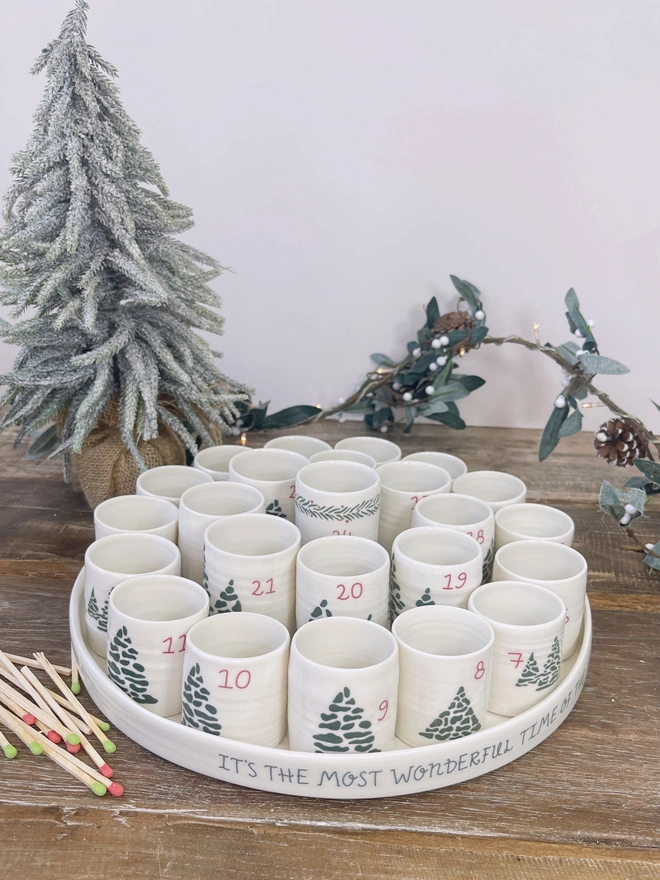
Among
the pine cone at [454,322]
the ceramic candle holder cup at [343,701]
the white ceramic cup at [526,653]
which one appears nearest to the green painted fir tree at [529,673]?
the white ceramic cup at [526,653]

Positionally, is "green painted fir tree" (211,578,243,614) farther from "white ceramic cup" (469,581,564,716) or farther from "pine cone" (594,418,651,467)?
"pine cone" (594,418,651,467)

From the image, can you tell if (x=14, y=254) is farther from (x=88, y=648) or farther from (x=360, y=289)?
(x=360, y=289)

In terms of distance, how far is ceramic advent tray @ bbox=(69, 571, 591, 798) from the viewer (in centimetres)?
56

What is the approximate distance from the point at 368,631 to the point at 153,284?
0.42 meters

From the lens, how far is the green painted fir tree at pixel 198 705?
0.57m

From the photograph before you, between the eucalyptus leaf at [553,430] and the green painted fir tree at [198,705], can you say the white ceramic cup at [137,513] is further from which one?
the eucalyptus leaf at [553,430]

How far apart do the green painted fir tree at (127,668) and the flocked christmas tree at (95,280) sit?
29cm

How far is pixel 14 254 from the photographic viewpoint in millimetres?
833

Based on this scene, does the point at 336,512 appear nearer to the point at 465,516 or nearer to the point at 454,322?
the point at 465,516

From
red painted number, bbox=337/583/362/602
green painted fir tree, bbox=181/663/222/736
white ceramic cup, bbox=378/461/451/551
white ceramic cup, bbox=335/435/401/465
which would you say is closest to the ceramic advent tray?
green painted fir tree, bbox=181/663/222/736

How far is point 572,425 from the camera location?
0.93 metres

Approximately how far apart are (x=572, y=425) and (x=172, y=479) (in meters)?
0.44

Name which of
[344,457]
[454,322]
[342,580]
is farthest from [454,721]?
[454,322]

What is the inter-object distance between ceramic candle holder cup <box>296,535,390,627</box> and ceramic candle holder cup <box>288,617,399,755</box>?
4cm
